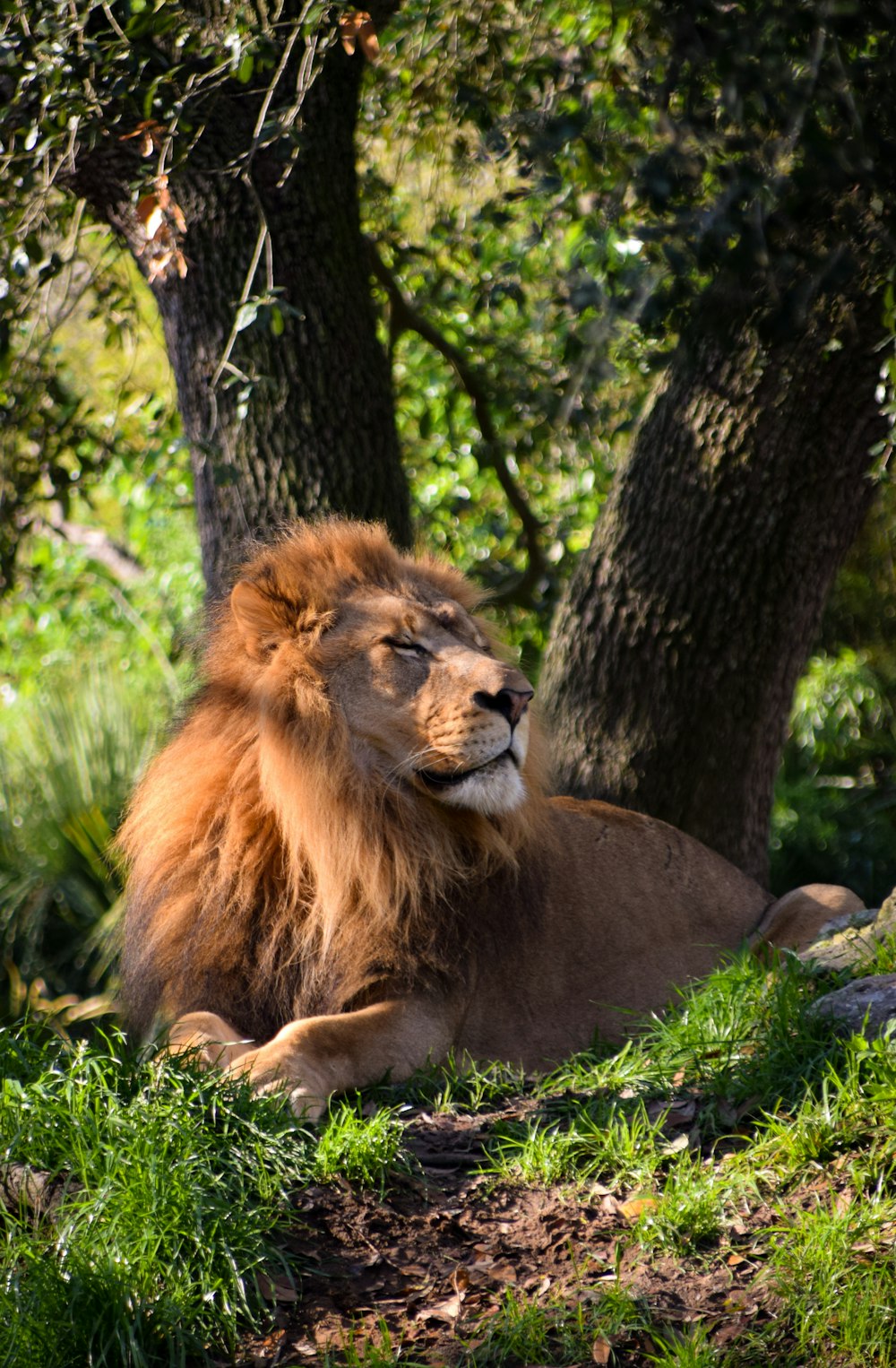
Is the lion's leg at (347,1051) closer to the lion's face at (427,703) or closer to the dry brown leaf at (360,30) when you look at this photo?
the lion's face at (427,703)

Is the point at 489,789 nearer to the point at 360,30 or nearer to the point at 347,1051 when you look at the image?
the point at 347,1051

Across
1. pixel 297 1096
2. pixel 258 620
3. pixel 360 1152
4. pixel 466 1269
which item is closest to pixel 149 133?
pixel 258 620

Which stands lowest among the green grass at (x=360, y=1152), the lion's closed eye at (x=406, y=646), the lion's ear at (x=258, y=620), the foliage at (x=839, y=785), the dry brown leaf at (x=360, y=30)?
the foliage at (x=839, y=785)

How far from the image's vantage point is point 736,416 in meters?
5.33

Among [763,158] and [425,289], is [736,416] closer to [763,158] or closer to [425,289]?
[763,158]

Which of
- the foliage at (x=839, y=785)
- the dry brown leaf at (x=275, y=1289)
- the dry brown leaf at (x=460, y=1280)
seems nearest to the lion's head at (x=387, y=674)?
the dry brown leaf at (x=460, y=1280)

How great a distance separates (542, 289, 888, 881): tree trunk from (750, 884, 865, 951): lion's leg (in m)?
0.81

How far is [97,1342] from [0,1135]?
603mm

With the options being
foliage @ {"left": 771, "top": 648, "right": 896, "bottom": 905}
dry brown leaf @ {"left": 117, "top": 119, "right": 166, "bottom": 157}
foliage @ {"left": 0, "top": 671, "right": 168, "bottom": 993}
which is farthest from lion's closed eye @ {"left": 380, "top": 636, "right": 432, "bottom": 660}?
foliage @ {"left": 771, "top": 648, "right": 896, "bottom": 905}

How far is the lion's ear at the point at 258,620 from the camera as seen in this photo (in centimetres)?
403

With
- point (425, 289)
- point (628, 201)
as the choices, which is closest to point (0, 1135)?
point (628, 201)

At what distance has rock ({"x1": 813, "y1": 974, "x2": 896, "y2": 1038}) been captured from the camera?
334cm

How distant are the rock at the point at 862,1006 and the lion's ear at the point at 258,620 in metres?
1.78

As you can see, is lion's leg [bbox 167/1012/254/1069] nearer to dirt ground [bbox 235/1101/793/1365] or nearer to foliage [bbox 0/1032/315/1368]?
foliage [bbox 0/1032/315/1368]
